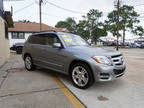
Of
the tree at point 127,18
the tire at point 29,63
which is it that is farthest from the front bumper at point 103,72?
the tree at point 127,18

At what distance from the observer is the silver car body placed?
3.02 m

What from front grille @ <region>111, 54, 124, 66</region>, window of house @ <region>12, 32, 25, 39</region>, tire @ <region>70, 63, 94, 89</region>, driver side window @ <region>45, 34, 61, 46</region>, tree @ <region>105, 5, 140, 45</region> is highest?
tree @ <region>105, 5, 140, 45</region>

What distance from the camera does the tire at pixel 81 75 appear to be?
3143mm

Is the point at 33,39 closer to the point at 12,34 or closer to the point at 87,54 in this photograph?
the point at 87,54

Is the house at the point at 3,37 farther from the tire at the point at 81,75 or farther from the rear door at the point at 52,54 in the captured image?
the tire at the point at 81,75

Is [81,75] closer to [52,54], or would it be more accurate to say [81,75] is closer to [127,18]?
[52,54]

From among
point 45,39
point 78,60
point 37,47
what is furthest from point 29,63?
point 78,60

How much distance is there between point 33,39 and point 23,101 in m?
3.32

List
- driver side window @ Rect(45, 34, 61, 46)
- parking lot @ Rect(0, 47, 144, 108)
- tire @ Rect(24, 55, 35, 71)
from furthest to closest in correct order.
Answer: tire @ Rect(24, 55, 35, 71)
driver side window @ Rect(45, 34, 61, 46)
parking lot @ Rect(0, 47, 144, 108)

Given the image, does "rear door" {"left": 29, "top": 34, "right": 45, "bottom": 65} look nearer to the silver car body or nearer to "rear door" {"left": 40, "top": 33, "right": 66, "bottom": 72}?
the silver car body

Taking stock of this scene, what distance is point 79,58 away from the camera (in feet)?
10.7

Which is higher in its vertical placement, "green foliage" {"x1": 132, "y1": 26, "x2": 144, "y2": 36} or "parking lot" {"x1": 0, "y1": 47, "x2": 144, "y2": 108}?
"green foliage" {"x1": 132, "y1": 26, "x2": 144, "y2": 36}

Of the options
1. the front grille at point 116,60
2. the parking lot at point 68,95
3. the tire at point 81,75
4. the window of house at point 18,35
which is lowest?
the parking lot at point 68,95

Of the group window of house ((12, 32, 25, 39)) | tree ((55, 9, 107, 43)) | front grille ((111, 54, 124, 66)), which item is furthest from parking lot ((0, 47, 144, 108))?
tree ((55, 9, 107, 43))
